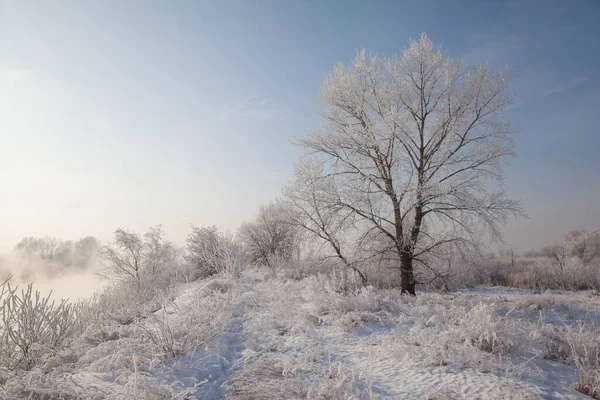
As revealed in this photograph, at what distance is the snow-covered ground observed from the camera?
3.31m

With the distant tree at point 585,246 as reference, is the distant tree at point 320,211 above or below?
above

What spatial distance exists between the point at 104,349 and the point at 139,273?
17.6 metres

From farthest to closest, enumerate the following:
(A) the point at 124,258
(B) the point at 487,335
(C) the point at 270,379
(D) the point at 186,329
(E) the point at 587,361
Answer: (A) the point at 124,258 < (D) the point at 186,329 < (B) the point at 487,335 < (C) the point at 270,379 < (E) the point at 587,361

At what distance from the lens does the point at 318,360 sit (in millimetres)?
4344

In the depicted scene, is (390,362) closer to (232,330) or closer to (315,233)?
(232,330)

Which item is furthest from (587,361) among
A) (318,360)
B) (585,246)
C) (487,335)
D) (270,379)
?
(585,246)

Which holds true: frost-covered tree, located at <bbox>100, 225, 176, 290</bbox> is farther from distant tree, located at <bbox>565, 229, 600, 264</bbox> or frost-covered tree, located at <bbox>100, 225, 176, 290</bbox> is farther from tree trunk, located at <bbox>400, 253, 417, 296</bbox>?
distant tree, located at <bbox>565, 229, 600, 264</bbox>

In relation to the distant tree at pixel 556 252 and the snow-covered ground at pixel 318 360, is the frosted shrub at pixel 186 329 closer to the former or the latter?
the snow-covered ground at pixel 318 360

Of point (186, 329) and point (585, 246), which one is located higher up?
point (186, 329)

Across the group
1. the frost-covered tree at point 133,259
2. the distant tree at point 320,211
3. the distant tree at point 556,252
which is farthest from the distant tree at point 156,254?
the distant tree at point 556,252

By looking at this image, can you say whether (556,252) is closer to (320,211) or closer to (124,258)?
(320,211)

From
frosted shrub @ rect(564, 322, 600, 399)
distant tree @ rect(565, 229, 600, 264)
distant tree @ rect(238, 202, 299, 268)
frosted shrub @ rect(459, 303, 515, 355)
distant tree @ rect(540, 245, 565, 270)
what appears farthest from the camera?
distant tree @ rect(238, 202, 299, 268)

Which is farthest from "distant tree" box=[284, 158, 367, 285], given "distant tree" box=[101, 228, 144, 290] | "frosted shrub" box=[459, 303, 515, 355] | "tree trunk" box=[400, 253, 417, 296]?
"distant tree" box=[101, 228, 144, 290]

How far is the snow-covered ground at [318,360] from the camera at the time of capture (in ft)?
10.9
